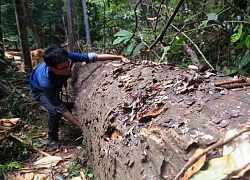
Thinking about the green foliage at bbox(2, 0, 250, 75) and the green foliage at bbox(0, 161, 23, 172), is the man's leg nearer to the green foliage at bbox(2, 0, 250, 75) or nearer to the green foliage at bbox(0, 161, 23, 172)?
the green foliage at bbox(0, 161, 23, 172)

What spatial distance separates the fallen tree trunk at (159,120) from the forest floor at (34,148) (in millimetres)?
691

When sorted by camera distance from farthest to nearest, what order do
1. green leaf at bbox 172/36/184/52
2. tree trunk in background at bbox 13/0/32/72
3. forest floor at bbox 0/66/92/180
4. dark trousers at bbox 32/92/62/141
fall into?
tree trunk in background at bbox 13/0/32/72
dark trousers at bbox 32/92/62/141
green leaf at bbox 172/36/184/52
forest floor at bbox 0/66/92/180

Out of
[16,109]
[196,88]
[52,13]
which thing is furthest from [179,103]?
[52,13]

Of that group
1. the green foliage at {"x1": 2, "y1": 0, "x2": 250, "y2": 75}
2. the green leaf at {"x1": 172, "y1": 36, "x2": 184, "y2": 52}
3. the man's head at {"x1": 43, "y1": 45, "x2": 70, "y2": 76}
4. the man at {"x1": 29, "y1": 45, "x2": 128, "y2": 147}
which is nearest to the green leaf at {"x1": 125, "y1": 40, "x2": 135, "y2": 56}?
the green foliage at {"x1": 2, "y1": 0, "x2": 250, "y2": 75}

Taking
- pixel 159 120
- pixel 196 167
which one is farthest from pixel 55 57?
pixel 196 167

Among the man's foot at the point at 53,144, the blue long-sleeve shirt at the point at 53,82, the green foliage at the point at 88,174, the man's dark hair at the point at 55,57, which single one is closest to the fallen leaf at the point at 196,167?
Result: the green foliage at the point at 88,174

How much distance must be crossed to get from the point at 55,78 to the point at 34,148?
2.84 feet

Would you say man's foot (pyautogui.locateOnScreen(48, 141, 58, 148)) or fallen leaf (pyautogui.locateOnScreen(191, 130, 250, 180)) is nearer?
fallen leaf (pyautogui.locateOnScreen(191, 130, 250, 180))

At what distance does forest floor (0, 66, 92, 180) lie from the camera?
2531 millimetres

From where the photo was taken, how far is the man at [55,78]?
272 centimetres

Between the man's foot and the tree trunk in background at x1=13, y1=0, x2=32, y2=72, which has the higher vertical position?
the tree trunk in background at x1=13, y1=0, x2=32, y2=72

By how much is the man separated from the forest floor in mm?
209

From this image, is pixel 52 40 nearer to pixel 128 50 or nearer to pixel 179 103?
pixel 128 50

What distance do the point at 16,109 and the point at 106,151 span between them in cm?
273
